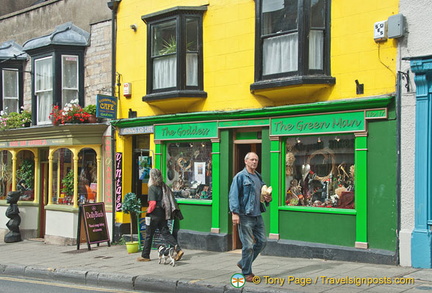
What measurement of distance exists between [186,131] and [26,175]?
707 centimetres

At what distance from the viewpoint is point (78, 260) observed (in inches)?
463

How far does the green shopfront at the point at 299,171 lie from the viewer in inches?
386

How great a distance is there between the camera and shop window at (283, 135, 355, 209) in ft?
34.1

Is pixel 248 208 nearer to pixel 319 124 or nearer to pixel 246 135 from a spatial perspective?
pixel 319 124

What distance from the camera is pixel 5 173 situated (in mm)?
18125

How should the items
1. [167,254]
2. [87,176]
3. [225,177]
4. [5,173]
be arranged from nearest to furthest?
[167,254] → [225,177] → [87,176] → [5,173]

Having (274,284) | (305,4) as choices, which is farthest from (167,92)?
(274,284)

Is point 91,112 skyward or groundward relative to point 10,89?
groundward

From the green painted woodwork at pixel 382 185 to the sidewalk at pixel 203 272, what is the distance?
0.58 metres

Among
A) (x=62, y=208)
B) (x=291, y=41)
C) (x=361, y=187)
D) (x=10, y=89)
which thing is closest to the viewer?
(x=361, y=187)

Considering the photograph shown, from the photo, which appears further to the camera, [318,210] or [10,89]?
[10,89]

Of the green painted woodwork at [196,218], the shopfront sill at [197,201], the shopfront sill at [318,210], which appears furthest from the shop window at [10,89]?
the shopfront sill at [318,210]

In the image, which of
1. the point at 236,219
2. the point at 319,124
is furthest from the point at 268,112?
the point at 236,219

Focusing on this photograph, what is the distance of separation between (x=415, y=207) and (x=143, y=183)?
7661 mm
